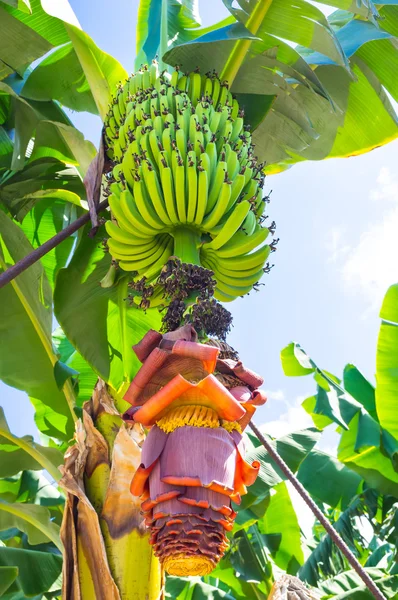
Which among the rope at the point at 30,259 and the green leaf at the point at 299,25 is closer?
the rope at the point at 30,259

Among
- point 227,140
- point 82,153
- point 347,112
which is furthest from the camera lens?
point 347,112

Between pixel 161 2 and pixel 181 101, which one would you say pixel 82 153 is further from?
pixel 161 2

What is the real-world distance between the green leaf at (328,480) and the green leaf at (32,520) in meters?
2.05

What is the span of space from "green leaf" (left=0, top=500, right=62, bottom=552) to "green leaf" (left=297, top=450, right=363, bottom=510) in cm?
205

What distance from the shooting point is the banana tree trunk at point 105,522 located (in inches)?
71.9

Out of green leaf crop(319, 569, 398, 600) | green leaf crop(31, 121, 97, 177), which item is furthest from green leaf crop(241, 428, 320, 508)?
green leaf crop(31, 121, 97, 177)

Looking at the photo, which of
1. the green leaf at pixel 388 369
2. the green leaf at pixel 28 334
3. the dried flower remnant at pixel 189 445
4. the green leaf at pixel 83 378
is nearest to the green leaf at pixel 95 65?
the green leaf at pixel 28 334

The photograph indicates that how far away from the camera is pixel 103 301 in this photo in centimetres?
253

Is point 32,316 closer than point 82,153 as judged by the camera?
No

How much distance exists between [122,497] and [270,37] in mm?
1767

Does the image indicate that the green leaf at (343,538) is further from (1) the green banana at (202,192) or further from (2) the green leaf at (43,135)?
(1) the green banana at (202,192)

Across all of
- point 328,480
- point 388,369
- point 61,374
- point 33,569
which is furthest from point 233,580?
point 61,374

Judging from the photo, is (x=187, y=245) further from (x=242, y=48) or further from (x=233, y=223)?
(x=242, y=48)

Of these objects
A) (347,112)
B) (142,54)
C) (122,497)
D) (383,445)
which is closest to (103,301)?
(122,497)
